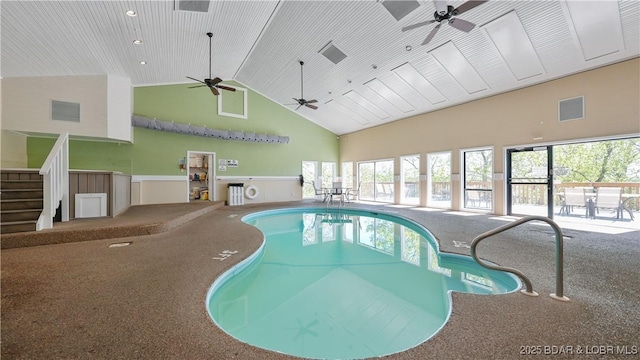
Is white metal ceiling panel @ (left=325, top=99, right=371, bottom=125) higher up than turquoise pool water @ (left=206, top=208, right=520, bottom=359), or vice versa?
white metal ceiling panel @ (left=325, top=99, right=371, bottom=125)

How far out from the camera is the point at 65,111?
5.91 metres

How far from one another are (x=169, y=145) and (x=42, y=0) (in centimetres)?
466

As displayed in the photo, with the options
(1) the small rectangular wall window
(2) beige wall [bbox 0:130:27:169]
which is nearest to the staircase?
(2) beige wall [bbox 0:130:27:169]

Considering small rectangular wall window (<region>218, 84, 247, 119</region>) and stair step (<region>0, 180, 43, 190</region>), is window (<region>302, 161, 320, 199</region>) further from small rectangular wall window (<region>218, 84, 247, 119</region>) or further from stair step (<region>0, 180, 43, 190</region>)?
→ stair step (<region>0, 180, 43, 190</region>)

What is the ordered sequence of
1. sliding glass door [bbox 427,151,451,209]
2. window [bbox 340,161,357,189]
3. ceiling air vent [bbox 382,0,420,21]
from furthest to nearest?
window [bbox 340,161,357,189], sliding glass door [bbox 427,151,451,209], ceiling air vent [bbox 382,0,420,21]

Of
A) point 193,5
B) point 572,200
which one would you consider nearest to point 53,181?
point 193,5

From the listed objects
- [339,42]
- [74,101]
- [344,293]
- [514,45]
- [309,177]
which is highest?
[339,42]

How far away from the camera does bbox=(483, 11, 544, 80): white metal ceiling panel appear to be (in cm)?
461

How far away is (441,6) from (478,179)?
5.29 m

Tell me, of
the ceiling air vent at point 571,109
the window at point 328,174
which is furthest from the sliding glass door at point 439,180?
the window at point 328,174

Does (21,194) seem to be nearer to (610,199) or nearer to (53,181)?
(53,181)

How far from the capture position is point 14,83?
5406 mm

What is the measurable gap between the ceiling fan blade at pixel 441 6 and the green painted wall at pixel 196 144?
Result: 24.2 ft

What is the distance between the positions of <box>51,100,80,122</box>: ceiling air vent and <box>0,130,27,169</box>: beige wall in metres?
0.89
